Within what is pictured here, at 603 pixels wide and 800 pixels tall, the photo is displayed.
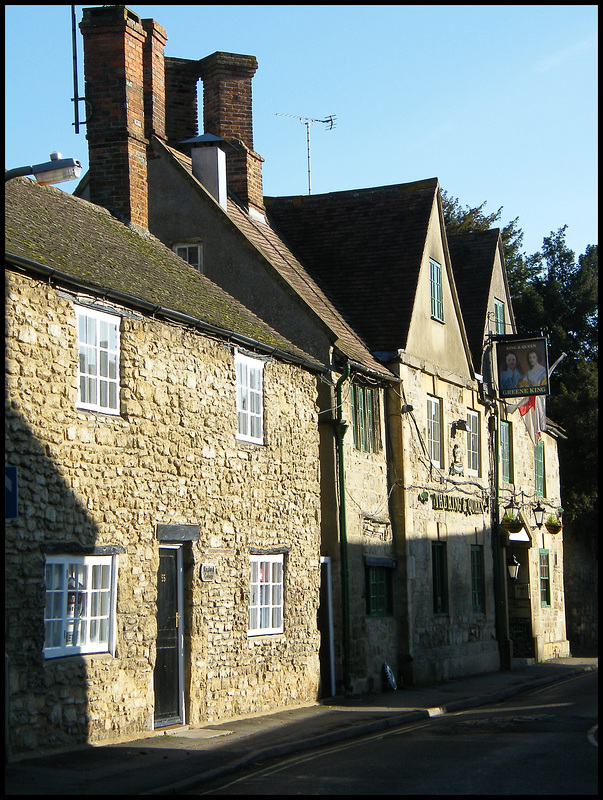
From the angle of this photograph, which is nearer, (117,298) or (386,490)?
(117,298)

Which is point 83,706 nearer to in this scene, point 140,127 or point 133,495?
point 133,495

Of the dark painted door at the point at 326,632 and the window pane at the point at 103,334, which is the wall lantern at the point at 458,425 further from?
the window pane at the point at 103,334

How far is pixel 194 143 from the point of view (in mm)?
23094

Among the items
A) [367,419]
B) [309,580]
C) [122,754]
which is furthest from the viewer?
[367,419]

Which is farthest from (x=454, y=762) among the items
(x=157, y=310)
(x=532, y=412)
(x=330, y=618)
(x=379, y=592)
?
(x=532, y=412)

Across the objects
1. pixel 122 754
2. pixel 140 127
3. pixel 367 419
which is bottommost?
pixel 122 754

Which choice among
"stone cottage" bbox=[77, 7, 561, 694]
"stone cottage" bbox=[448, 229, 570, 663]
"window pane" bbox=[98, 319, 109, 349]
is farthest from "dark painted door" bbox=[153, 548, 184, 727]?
"stone cottage" bbox=[448, 229, 570, 663]

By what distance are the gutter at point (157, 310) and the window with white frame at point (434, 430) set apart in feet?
17.1

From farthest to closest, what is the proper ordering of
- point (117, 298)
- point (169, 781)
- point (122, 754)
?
1. point (117, 298)
2. point (122, 754)
3. point (169, 781)

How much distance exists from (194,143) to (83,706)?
45.2ft

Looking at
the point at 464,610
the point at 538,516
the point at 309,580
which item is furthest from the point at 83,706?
the point at 538,516

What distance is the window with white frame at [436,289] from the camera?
23920 mm

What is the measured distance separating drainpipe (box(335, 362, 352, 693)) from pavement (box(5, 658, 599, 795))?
1.97ft

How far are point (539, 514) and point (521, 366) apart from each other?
5299 mm
